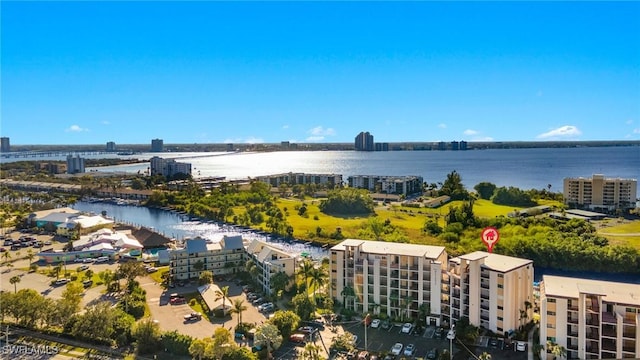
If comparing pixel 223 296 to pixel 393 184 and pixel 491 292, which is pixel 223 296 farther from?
pixel 393 184

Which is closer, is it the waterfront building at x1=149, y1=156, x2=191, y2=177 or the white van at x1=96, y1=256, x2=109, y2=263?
the white van at x1=96, y1=256, x2=109, y2=263

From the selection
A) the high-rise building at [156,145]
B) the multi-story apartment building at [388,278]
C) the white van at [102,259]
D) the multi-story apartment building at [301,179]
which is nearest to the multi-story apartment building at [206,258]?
the white van at [102,259]

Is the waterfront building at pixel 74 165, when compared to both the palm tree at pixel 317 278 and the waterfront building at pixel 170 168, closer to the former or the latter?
the waterfront building at pixel 170 168

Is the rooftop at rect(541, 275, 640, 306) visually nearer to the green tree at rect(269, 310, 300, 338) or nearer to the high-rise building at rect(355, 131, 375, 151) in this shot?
the green tree at rect(269, 310, 300, 338)

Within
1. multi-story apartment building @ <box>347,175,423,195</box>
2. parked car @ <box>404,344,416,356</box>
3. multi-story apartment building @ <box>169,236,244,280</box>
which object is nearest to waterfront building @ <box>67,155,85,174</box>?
multi-story apartment building @ <box>347,175,423,195</box>

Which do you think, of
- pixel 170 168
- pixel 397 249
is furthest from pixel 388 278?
pixel 170 168
